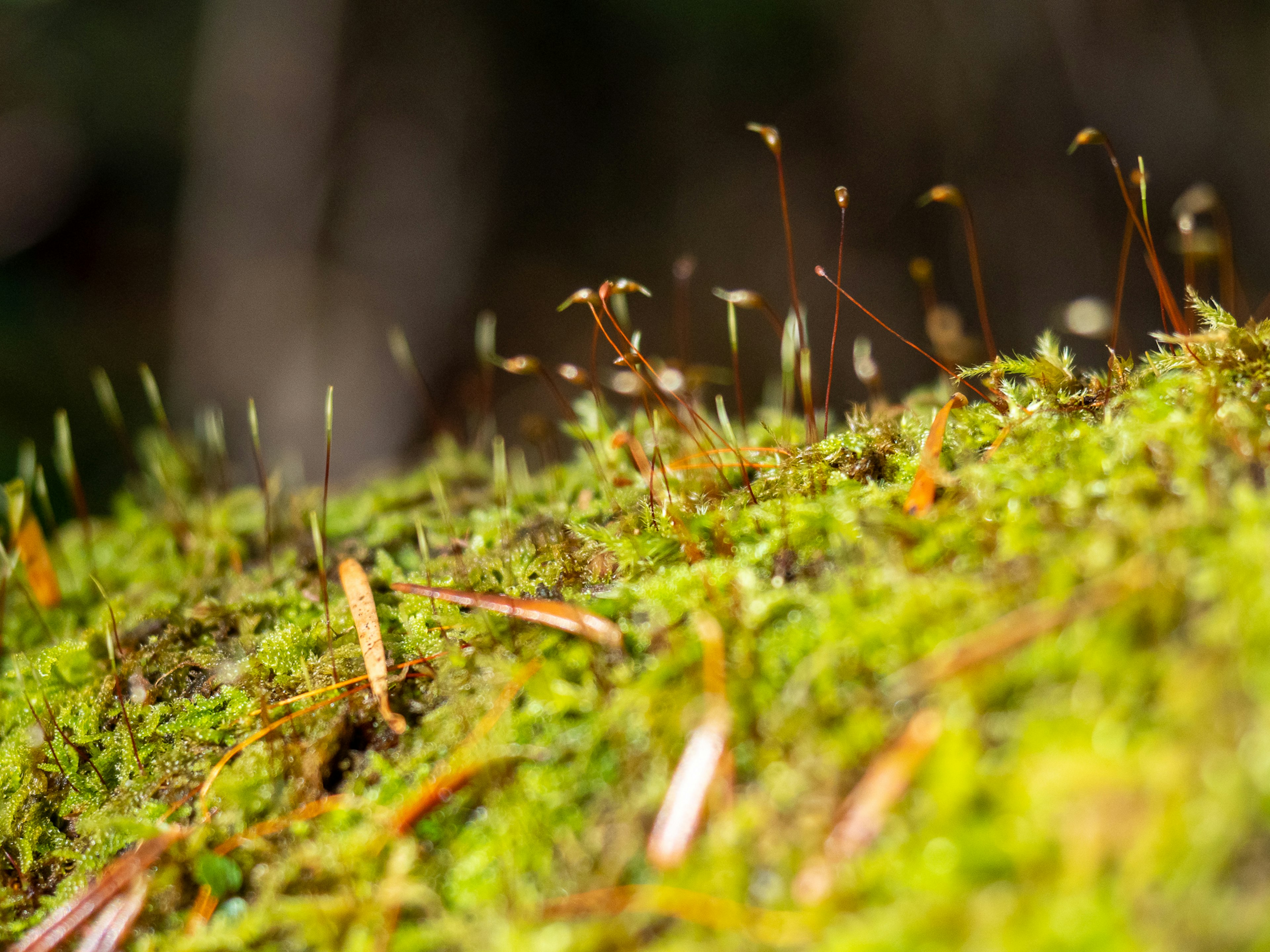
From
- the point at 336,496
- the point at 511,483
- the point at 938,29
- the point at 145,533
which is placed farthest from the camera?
the point at 938,29

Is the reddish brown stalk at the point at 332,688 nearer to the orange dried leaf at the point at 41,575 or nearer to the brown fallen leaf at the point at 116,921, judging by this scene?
the brown fallen leaf at the point at 116,921

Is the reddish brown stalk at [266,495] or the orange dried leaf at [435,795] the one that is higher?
the reddish brown stalk at [266,495]

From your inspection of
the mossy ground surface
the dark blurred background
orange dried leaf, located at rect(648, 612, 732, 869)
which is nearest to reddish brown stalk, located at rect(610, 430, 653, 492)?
the mossy ground surface

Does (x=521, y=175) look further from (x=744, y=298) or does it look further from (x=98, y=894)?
(x=98, y=894)

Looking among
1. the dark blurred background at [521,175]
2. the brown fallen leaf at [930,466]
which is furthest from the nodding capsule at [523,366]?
the dark blurred background at [521,175]

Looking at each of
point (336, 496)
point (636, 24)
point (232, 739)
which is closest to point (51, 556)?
point (336, 496)

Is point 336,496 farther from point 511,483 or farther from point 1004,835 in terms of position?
point 1004,835

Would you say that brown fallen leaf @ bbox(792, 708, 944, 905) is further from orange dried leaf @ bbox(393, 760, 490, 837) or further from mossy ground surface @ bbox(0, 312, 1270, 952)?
orange dried leaf @ bbox(393, 760, 490, 837)
